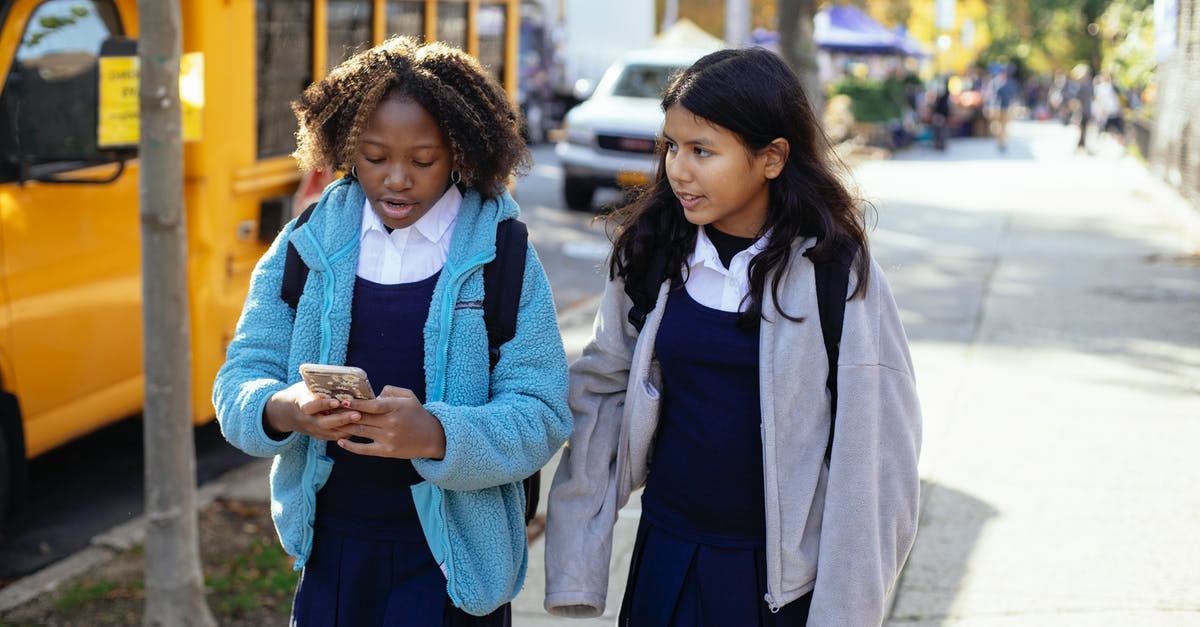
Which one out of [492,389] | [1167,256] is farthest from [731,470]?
[1167,256]

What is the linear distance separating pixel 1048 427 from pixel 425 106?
4.56m

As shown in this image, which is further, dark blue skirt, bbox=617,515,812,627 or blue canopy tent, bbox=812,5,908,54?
blue canopy tent, bbox=812,5,908,54

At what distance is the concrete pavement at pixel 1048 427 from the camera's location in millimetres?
4395

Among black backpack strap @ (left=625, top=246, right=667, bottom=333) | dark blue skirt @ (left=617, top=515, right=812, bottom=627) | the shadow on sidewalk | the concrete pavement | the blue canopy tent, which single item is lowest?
the shadow on sidewalk

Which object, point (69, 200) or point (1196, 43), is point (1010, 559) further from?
point (1196, 43)

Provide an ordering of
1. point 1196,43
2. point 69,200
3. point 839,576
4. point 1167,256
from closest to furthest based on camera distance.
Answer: point 839,576 → point 69,200 → point 1167,256 → point 1196,43

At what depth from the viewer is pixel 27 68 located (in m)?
4.88

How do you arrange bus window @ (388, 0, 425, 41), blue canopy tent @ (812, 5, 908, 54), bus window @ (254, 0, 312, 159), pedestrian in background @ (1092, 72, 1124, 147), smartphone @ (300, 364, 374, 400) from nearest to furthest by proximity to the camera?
1. smartphone @ (300, 364, 374, 400)
2. bus window @ (254, 0, 312, 159)
3. bus window @ (388, 0, 425, 41)
4. pedestrian in background @ (1092, 72, 1124, 147)
5. blue canopy tent @ (812, 5, 908, 54)

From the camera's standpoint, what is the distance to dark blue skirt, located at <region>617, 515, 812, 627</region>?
2.50 m

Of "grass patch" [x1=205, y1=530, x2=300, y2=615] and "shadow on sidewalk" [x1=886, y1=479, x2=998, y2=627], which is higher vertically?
"shadow on sidewalk" [x1=886, y1=479, x2=998, y2=627]

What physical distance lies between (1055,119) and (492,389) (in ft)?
169

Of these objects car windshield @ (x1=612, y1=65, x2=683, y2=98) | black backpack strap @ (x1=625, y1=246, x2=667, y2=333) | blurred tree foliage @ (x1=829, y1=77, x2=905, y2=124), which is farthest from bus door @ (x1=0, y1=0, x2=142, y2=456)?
blurred tree foliage @ (x1=829, y1=77, x2=905, y2=124)

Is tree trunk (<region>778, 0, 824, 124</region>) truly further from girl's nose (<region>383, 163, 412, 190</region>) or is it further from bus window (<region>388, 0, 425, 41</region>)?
girl's nose (<region>383, 163, 412, 190</region>)

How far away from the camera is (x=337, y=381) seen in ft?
7.02
